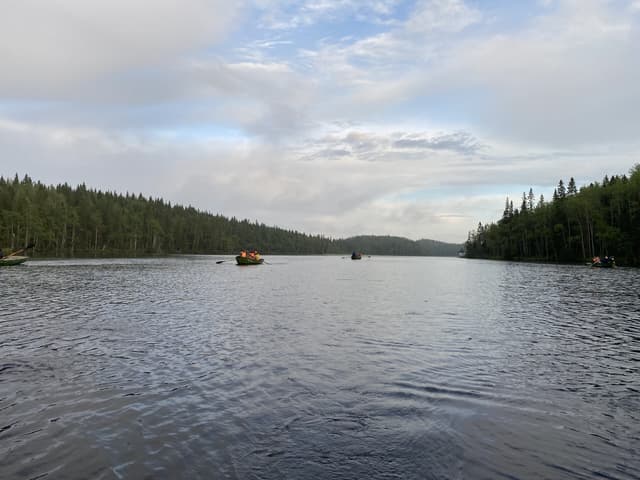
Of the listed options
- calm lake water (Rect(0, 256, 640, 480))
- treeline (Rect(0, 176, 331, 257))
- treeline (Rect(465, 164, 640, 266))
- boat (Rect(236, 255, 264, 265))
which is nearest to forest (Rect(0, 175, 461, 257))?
treeline (Rect(0, 176, 331, 257))

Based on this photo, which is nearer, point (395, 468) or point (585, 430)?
point (395, 468)

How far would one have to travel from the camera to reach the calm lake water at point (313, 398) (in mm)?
8188

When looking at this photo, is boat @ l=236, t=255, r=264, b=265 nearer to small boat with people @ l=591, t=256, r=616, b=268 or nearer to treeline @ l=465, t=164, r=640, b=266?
small boat with people @ l=591, t=256, r=616, b=268

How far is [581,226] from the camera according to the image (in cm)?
11900

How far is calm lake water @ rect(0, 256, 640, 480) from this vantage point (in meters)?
8.19

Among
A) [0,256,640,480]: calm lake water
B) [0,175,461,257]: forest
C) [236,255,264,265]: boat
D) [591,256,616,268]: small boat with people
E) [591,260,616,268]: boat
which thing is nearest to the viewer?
[0,256,640,480]: calm lake water

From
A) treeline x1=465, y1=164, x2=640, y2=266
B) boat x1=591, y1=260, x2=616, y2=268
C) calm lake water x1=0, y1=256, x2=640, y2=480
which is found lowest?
calm lake water x1=0, y1=256, x2=640, y2=480

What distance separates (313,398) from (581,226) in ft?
432

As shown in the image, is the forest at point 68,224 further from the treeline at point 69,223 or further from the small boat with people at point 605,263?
the small boat with people at point 605,263

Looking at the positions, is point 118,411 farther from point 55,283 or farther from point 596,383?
point 55,283

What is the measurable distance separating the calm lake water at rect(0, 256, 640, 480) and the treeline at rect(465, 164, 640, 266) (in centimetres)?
9495

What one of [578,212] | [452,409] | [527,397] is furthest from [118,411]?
[578,212]

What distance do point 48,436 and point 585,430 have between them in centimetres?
1242

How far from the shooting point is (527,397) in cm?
1222
